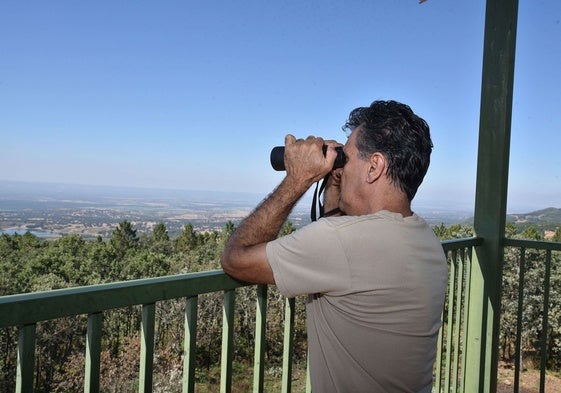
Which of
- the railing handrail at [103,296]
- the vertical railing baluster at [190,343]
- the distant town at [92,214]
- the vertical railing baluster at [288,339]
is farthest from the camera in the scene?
the distant town at [92,214]

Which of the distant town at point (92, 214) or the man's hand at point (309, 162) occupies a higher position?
the man's hand at point (309, 162)

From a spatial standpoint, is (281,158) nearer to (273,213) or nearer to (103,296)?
(273,213)

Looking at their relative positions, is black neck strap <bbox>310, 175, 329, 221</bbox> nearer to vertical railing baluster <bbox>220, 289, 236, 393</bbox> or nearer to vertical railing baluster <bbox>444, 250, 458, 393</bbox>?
vertical railing baluster <bbox>220, 289, 236, 393</bbox>

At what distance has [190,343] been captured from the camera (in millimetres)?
967

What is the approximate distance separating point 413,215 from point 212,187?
39.1m

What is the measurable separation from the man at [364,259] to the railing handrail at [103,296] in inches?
2.6

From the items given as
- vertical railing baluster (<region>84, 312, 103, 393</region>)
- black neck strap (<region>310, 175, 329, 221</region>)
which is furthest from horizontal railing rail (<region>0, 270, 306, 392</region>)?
black neck strap (<region>310, 175, 329, 221</region>)

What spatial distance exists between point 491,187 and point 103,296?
1.81 m

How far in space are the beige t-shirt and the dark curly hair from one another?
0.36 ft

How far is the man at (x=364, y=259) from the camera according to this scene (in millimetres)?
891

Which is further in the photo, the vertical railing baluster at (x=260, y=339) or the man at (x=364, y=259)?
the vertical railing baluster at (x=260, y=339)

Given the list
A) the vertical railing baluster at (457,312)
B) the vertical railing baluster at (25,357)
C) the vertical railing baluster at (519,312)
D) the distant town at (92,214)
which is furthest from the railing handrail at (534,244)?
the distant town at (92,214)

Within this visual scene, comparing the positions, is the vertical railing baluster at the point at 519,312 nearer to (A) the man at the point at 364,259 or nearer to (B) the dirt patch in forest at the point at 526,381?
(B) the dirt patch in forest at the point at 526,381

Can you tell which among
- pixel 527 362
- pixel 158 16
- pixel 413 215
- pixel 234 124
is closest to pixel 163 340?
pixel 527 362
